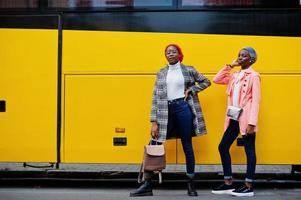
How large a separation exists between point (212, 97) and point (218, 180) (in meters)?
1.49

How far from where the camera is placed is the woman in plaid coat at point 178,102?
679cm

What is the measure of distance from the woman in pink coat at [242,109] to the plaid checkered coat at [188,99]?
246 millimetres

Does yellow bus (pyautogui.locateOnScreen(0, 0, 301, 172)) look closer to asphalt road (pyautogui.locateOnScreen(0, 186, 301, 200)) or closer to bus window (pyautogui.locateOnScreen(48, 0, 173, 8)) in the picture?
bus window (pyautogui.locateOnScreen(48, 0, 173, 8))

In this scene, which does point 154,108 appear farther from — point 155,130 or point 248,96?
point 248,96

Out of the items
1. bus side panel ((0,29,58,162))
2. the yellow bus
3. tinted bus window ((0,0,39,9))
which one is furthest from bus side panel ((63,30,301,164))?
tinted bus window ((0,0,39,9))

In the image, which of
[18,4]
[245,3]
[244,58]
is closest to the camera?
[244,58]

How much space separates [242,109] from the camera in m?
6.74

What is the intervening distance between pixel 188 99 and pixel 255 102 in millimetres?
817

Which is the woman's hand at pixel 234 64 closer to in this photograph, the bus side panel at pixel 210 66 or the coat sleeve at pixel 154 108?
the bus side panel at pixel 210 66

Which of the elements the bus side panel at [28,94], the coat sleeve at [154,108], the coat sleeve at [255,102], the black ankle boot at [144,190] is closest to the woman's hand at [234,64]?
the coat sleeve at [255,102]

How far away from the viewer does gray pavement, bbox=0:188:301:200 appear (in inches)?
271

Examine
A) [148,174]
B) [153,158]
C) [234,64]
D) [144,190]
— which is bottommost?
[144,190]

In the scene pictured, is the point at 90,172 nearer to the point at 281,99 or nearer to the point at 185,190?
the point at 185,190

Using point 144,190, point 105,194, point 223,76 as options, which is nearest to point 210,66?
point 223,76
